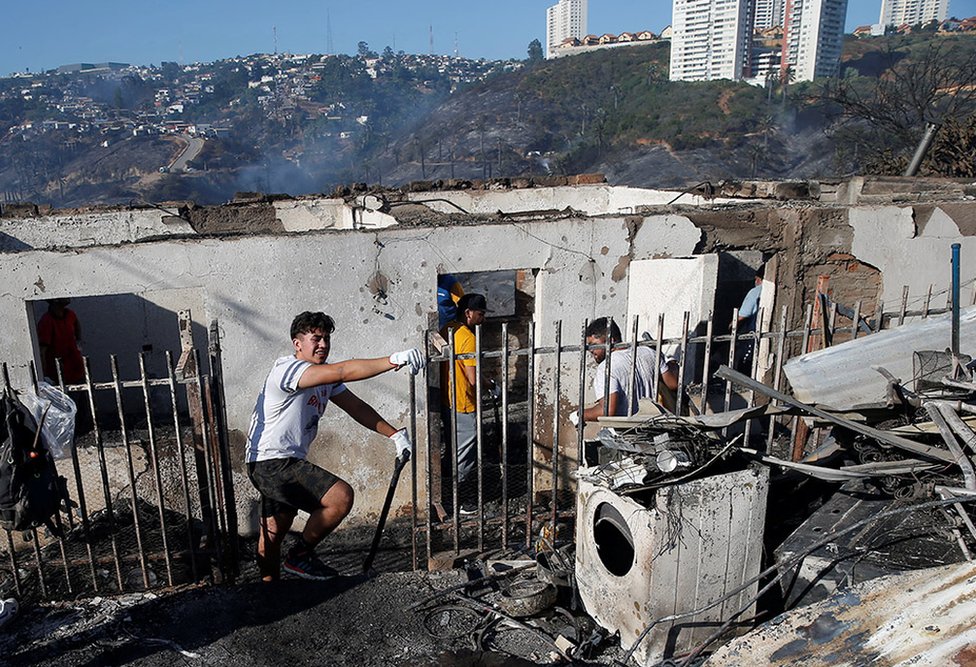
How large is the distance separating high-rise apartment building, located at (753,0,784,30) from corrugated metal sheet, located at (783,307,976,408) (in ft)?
284

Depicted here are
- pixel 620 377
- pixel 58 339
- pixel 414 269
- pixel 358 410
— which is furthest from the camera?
pixel 58 339

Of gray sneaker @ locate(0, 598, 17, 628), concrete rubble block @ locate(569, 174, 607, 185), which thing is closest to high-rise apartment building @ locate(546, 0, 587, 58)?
concrete rubble block @ locate(569, 174, 607, 185)

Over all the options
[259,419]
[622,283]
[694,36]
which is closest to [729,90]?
[694,36]

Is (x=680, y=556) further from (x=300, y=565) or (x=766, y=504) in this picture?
(x=300, y=565)

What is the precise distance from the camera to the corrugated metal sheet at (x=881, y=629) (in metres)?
2.71

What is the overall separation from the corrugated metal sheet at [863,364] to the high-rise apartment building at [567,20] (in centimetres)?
14290

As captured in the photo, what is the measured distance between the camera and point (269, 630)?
4359mm

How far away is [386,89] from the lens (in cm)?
10219

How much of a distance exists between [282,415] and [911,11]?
445 feet

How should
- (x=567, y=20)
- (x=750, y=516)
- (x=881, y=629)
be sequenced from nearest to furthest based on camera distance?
1. (x=881, y=629)
2. (x=750, y=516)
3. (x=567, y=20)

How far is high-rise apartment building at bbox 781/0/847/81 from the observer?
68.8 meters

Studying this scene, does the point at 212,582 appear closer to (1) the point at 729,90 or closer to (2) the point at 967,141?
(2) the point at 967,141

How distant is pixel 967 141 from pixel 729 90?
42.6m

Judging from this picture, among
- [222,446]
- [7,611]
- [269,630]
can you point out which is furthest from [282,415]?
[7,611]
